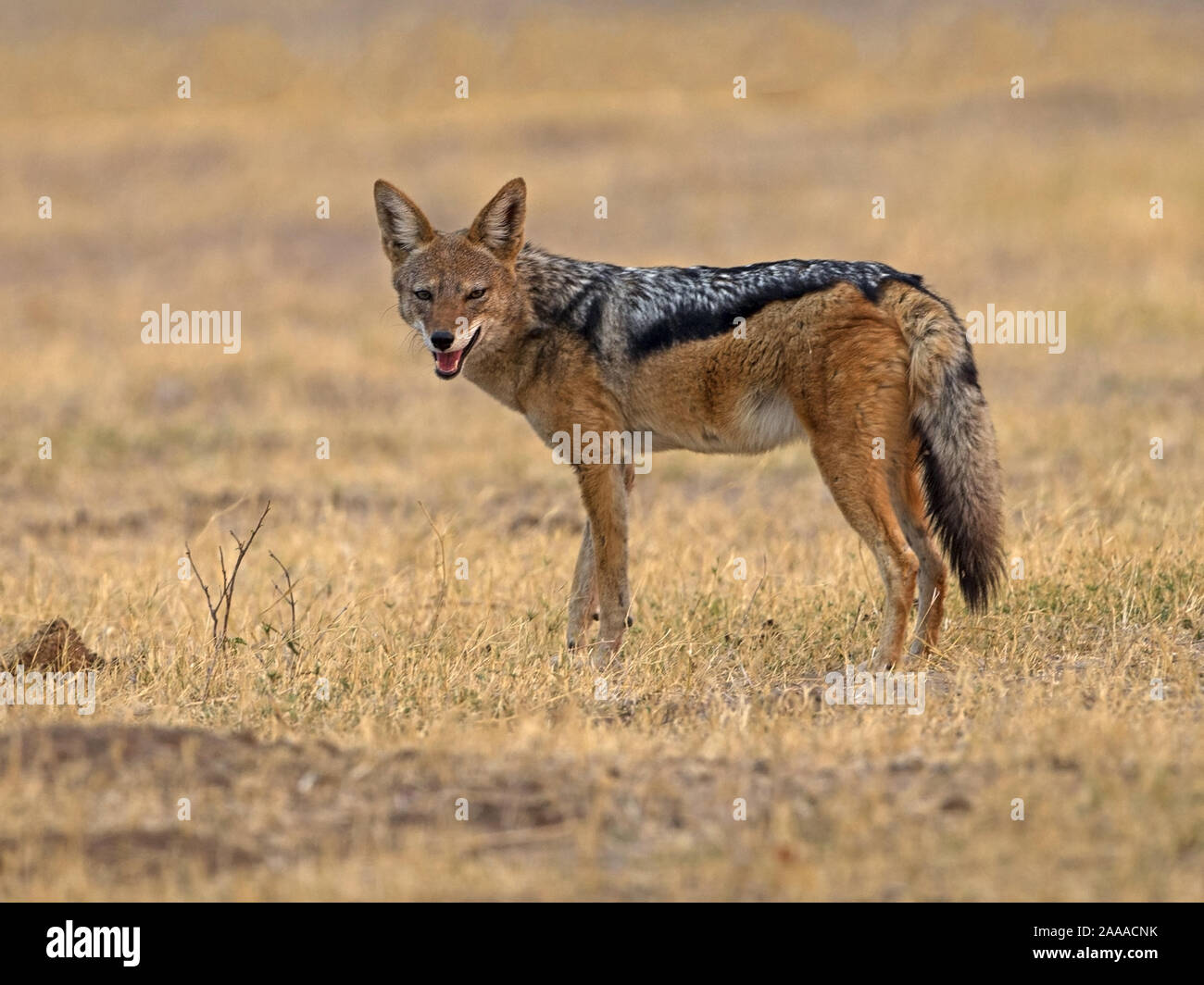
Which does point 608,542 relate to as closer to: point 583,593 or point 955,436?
point 583,593

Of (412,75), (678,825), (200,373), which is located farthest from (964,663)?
(412,75)

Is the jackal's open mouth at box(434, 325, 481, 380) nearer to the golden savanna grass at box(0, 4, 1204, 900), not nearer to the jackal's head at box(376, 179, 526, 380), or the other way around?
the jackal's head at box(376, 179, 526, 380)

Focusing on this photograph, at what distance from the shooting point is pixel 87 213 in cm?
2430

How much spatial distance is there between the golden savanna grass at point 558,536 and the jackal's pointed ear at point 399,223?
165 cm

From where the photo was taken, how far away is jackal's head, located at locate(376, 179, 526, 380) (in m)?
7.17

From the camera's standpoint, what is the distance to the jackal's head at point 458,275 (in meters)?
7.17

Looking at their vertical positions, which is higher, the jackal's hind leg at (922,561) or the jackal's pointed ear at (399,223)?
the jackal's pointed ear at (399,223)

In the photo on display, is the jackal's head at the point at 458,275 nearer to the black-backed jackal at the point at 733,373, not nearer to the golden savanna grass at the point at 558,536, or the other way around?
the black-backed jackal at the point at 733,373

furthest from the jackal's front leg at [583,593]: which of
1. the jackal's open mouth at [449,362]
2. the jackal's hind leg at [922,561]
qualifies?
the jackal's hind leg at [922,561]

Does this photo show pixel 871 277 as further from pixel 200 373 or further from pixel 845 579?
pixel 200 373

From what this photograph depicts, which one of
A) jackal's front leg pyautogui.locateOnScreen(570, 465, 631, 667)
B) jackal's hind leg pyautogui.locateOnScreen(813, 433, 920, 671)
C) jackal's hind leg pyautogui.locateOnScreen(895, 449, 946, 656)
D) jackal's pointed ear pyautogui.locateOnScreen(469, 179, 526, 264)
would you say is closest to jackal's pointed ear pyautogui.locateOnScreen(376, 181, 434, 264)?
jackal's pointed ear pyautogui.locateOnScreen(469, 179, 526, 264)

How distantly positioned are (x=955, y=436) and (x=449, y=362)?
2.21 meters

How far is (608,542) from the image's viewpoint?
7.26m

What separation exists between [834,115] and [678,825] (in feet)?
78.6
